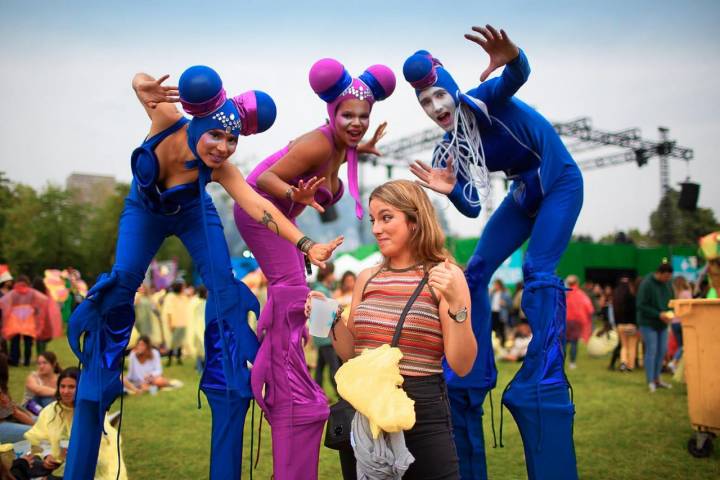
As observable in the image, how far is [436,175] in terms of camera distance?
3.35 metres

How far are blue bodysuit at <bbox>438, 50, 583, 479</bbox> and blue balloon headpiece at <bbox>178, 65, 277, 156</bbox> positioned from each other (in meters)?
1.06

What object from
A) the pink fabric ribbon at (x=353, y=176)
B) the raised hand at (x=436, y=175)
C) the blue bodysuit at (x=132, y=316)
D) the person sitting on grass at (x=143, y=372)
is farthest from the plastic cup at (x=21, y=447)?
the person sitting on grass at (x=143, y=372)

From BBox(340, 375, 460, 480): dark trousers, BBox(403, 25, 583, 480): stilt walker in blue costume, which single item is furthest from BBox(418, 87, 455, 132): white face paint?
BBox(340, 375, 460, 480): dark trousers

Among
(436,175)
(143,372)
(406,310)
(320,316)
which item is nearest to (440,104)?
(436,175)

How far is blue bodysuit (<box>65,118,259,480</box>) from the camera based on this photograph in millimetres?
3020

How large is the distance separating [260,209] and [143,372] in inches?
272

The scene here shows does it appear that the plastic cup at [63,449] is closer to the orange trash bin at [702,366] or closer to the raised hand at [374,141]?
the raised hand at [374,141]

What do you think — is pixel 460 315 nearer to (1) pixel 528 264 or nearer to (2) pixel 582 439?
(1) pixel 528 264

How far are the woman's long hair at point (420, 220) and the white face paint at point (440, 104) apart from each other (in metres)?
0.87

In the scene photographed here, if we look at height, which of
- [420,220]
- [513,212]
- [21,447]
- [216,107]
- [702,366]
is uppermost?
[216,107]

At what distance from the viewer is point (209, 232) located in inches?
124

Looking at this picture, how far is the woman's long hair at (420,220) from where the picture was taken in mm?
2506

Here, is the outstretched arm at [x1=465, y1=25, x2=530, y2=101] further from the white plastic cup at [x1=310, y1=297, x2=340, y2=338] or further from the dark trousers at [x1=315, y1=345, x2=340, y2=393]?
the dark trousers at [x1=315, y1=345, x2=340, y2=393]

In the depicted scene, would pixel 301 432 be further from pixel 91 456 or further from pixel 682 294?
pixel 682 294
